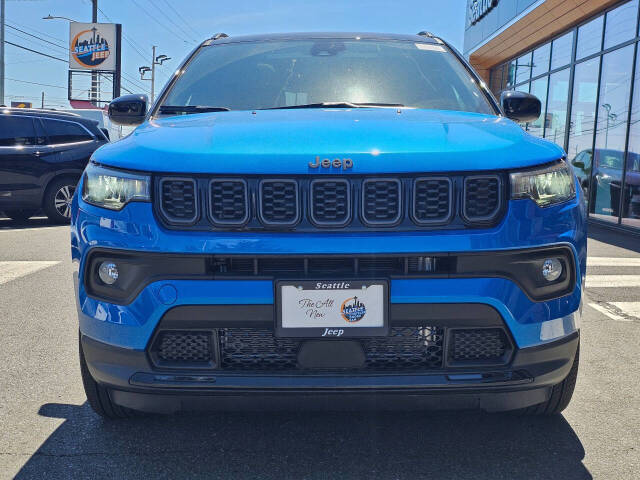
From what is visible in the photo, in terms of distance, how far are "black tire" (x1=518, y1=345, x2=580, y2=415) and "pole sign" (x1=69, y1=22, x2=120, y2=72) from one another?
41.2 m

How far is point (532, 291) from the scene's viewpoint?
2.25 meters

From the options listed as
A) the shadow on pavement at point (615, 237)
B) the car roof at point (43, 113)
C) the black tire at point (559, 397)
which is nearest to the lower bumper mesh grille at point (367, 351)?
the black tire at point (559, 397)

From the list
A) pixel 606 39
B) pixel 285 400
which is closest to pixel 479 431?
pixel 285 400

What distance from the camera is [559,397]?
8.98ft

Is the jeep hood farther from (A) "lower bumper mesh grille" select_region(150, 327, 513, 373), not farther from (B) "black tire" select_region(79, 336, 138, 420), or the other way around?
(B) "black tire" select_region(79, 336, 138, 420)

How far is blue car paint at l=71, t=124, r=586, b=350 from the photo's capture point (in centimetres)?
219

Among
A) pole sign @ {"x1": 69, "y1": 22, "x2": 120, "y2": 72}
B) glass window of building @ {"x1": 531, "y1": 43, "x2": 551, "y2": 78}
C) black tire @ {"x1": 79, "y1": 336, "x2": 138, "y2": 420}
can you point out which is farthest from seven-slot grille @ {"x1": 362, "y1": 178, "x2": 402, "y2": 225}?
pole sign @ {"x1": 69, "y1": 22, "x2": 120, "y2": 72}

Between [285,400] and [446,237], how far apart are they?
724 millimetres

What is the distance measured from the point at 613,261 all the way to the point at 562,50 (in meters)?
8.42

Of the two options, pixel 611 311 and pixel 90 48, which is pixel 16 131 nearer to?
pixel 611 311

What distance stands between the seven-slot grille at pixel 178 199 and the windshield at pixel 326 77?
1048 millimetres

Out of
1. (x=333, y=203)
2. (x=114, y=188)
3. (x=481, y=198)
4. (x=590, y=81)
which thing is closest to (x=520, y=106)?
(x=481, y=198)

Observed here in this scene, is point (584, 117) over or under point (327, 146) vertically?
over

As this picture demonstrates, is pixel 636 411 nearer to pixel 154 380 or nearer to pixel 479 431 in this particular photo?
pixel 479 431
